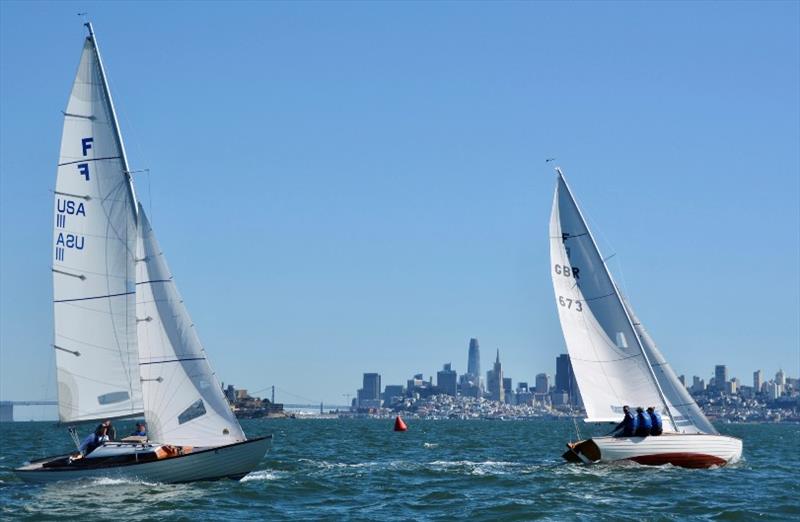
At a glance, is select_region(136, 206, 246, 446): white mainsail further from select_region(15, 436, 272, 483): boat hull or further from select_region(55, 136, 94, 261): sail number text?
select_region(55, 136, 94, 261): sail number text

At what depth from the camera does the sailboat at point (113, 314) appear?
3466 centimetres

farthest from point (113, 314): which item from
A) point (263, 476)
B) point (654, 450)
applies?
point (654, 450)

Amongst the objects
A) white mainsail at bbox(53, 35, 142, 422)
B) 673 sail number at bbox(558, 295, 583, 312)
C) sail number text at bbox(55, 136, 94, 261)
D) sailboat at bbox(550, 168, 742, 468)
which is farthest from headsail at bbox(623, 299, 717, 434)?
sail number text at bbox(55, 136, 94, 261)

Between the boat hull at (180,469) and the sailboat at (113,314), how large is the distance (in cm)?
9

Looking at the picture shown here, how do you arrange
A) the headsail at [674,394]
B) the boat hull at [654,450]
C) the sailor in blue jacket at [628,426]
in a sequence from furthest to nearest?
the headsail at [674,394]
the sailor in blue jacket at [628,426]
the boat hull at [654,450]

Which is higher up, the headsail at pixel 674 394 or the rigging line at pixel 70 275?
the rigging line at pixel 70 275

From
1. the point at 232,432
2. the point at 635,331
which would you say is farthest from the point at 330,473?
the point at 635,331

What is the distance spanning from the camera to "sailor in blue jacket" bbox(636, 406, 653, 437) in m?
39.1

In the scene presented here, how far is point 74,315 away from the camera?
34.9 metres

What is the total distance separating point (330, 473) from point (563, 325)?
907 cm

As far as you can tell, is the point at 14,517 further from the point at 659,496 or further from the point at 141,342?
the point at 659,496

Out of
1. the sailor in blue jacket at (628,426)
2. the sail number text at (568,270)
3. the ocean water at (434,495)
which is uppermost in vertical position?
the sail number text at (568,270)

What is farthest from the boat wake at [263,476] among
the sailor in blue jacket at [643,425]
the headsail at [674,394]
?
the headsail at [674,394]

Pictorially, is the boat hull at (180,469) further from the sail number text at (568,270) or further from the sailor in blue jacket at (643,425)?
the sail number text at (568,270)
